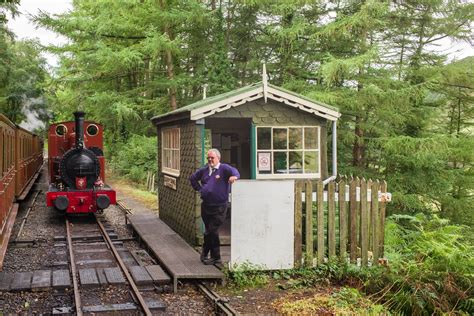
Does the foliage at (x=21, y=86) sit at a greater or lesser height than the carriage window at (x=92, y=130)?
greater

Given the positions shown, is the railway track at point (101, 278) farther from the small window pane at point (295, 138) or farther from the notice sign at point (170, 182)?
the small window pane at point (295, 138)

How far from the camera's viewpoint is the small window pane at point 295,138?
9.36 meters

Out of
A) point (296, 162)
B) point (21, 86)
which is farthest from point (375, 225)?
point (21, 86)

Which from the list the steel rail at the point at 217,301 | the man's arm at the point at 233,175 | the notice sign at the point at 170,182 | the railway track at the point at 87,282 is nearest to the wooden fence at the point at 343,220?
the man's arm at the point at 233,175

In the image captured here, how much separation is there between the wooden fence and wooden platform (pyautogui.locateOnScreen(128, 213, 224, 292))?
4.85 ft

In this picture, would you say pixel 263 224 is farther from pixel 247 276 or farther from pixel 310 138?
pixel 310 138

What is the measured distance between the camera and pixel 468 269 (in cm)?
668

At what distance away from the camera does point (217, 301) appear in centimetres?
605

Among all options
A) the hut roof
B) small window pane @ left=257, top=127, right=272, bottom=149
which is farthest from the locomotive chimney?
small window pane @ left=257, top=127, right=272, bottom=149

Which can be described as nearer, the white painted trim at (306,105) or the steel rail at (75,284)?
the steel rail at (75,284)

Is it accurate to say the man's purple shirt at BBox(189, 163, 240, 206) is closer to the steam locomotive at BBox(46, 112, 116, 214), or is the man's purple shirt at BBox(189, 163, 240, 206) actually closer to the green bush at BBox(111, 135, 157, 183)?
the steam locomotive at BBox(46, 112, 116, 214)

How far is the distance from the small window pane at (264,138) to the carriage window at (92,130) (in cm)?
725

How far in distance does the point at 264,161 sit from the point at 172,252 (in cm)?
252

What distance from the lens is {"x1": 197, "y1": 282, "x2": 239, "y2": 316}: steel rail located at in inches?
223
